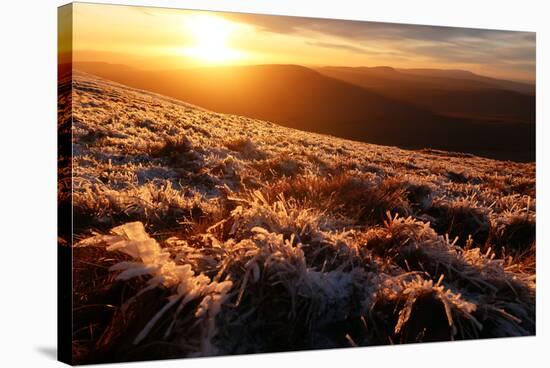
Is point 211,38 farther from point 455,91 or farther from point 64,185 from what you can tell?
point 455,91

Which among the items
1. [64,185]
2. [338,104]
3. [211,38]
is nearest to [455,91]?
[338,104]

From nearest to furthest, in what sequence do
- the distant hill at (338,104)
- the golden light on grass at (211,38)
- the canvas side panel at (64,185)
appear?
A: the canvas side panel at (64,185), the golden light on grass at (211,38), the distant hill at (338,104)

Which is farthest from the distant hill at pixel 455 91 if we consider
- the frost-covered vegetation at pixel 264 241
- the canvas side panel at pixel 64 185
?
the canvas side panel at pixel 64 185

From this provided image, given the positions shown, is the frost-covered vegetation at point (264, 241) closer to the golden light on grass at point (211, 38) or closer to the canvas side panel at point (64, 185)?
the canvas side panel at point (64, 185)

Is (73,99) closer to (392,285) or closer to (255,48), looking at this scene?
(255,48)

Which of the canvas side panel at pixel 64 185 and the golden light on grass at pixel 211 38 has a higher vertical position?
the golden light on grass at pixel 211 38

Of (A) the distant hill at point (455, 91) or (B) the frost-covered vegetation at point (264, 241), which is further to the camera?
(A) the distant hill at point (455, 91)
